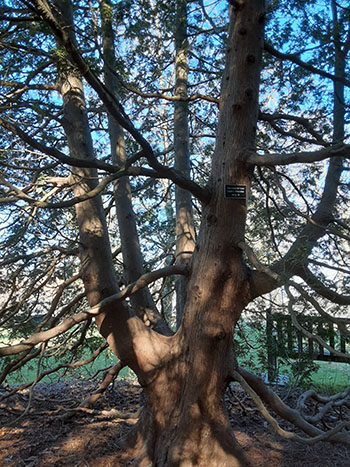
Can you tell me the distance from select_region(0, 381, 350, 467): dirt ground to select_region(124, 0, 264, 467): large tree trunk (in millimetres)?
517

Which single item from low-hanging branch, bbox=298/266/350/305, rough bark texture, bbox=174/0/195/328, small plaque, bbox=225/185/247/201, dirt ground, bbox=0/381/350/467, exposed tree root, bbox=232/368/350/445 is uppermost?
rough bark texture, bbox=174/0/195/328

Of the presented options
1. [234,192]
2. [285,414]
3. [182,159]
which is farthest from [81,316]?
[182,159]

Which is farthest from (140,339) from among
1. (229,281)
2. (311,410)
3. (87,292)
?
(311,410)

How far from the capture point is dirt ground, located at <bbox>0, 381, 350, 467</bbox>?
322 cm

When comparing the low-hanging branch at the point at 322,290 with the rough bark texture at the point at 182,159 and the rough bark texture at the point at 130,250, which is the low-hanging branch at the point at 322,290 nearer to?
the rough bark texture at the point at 182,159

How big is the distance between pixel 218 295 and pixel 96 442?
184 cm

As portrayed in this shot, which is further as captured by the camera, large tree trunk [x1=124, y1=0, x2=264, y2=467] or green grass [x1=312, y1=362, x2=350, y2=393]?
green grass [x1=312, y1=362, x2=350, y2=393]

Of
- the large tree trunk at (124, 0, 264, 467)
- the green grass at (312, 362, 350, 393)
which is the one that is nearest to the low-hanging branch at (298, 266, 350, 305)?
the large tree trunk at (124, 0, 264, 467)

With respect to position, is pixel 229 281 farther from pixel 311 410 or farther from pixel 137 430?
pixel 311 410

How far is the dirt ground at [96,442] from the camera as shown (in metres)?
3.22

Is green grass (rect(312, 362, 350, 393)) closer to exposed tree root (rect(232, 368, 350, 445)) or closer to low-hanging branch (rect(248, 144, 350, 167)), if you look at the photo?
exposed tree root (rect(232, 368, 350, 445))

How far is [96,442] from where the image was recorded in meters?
3.50

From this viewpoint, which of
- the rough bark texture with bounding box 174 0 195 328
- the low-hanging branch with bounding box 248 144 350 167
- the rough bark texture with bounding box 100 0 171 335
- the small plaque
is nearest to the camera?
the low-hanging branch with bounding box 248 144 350 167

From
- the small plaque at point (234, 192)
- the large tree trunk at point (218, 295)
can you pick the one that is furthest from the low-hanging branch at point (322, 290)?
the small plaque at point (234, 192)
